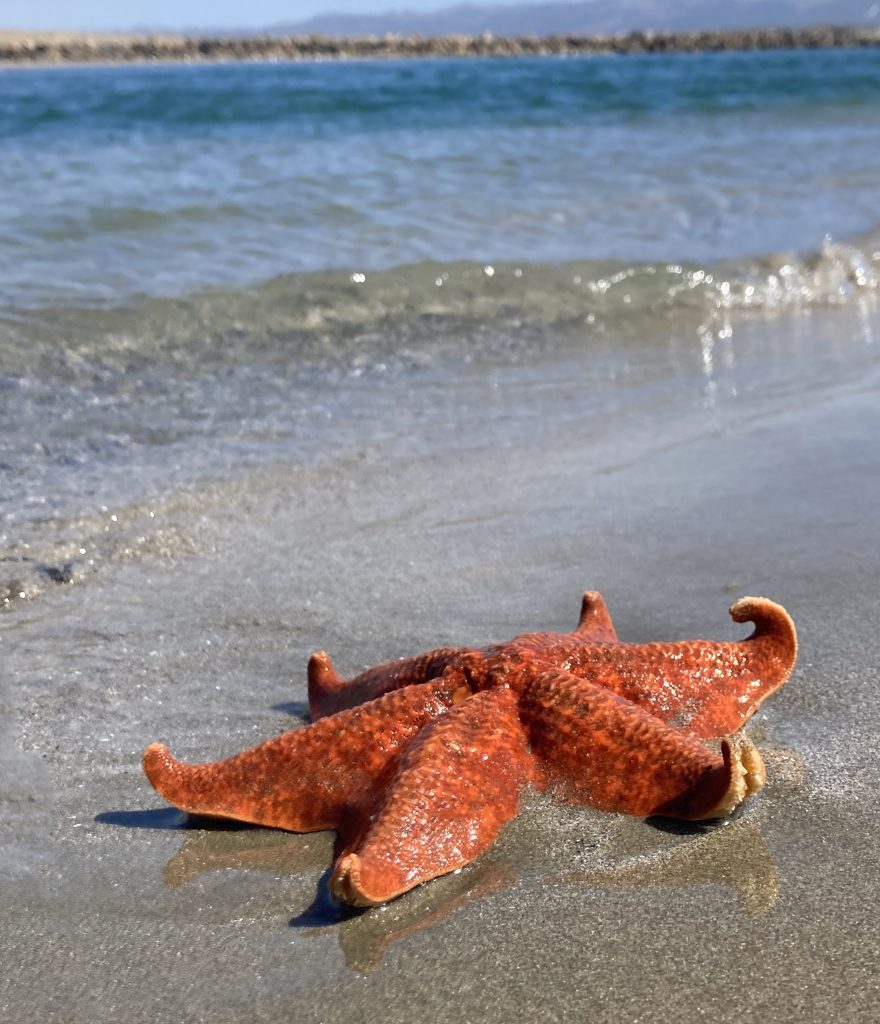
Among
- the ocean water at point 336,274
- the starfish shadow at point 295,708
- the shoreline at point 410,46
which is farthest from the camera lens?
the shoreline at point 410,46

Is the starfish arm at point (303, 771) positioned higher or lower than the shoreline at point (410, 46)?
higher

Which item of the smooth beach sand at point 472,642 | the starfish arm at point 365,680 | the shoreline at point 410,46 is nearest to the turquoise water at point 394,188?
the smooth beach sand at point 472,642

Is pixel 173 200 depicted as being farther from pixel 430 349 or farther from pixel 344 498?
pixel 344 498

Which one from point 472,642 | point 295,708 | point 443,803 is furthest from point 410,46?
point 443,803

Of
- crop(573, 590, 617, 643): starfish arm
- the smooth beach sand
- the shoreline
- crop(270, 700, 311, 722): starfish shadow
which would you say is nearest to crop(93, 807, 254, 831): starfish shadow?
the smooth beach sand

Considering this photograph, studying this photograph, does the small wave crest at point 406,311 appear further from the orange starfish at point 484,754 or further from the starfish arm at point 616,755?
the starfish arm at point 616,755

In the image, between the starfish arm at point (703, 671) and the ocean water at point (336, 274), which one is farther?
the ocean water at point (336, 274)

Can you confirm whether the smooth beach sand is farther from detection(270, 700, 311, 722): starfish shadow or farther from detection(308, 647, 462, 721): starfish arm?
detection(308, 647, 462, 721): starfish arm
